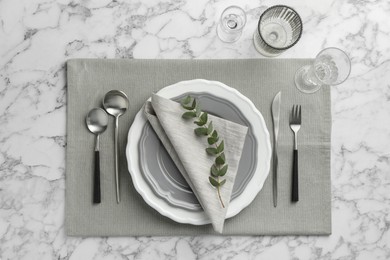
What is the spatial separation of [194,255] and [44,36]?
54 centimetres

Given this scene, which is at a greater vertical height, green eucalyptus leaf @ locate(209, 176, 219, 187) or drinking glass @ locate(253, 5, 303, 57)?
drinking glass @ locate(253, 5, 303, 57)

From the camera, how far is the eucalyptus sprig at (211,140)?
86 cm

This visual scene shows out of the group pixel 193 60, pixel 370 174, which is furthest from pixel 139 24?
pixel 370 174

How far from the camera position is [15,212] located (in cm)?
94

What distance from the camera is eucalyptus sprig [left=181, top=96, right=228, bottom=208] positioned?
858mm

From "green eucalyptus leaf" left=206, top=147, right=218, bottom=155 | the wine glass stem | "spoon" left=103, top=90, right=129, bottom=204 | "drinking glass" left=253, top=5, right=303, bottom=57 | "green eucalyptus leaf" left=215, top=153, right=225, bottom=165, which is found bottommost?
"green eucalyptus leaf" left=215, top=153, right=225, bottom=165

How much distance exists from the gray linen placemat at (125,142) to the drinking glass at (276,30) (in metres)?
0.03

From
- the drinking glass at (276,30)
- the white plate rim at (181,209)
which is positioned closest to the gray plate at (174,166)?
the white plate rim at (181,209)

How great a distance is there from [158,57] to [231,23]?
163mm

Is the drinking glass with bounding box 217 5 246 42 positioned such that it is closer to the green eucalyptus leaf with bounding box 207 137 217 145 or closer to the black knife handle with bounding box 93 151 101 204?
the green eucalyptus leaf with bounding box 207 137 217 145

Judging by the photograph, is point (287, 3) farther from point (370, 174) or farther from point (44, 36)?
point (44, 36)

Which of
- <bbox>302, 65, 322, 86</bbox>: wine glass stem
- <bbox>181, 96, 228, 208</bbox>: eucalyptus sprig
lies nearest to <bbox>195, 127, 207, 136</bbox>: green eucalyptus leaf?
<bbox>181, 96, 228, 208</bbox>: eucalyptus sprig

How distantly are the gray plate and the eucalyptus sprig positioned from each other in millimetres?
A: 39

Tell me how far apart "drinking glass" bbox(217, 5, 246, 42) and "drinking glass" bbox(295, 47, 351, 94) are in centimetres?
15
